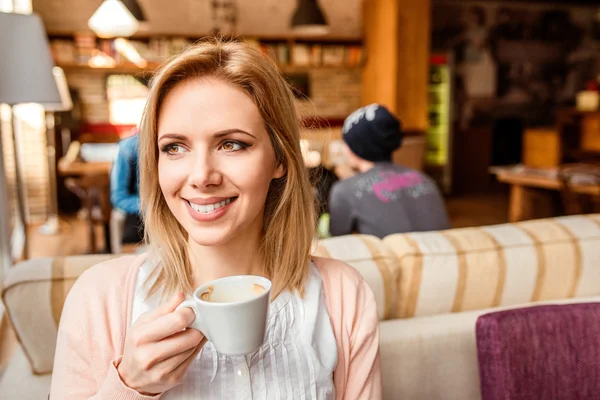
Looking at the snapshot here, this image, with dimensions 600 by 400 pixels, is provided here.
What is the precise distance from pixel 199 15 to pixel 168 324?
7363 mm

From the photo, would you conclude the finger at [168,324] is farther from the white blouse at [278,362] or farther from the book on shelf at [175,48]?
the book on shelf at [175,48]

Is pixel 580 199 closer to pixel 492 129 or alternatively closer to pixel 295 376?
pixel 295 376

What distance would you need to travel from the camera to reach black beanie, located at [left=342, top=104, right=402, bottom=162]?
8.16ft

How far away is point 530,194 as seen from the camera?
15.4 ft

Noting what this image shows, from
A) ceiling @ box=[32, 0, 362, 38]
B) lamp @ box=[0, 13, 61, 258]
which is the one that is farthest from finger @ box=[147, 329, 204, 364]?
ceiling @ box=[32, 0, 362, 38]

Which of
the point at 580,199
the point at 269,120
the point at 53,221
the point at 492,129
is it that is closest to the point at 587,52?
the point at 492,129

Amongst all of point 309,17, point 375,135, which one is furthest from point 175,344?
point 309,17

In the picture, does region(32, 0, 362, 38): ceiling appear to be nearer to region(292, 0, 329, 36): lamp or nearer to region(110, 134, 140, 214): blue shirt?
region(292, 0, 329, 36): lamp

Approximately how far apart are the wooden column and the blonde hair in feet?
20.5

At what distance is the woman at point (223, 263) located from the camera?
0.88 meters

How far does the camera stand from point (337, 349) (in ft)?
3.26

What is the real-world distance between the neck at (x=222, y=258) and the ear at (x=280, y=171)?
116mm

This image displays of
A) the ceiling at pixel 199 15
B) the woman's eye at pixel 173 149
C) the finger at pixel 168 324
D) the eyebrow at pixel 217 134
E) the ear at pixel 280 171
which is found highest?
the ceiling at pixel 199 15

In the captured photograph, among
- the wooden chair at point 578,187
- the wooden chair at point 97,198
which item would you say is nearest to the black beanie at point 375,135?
the wooden chair at point 578,187
